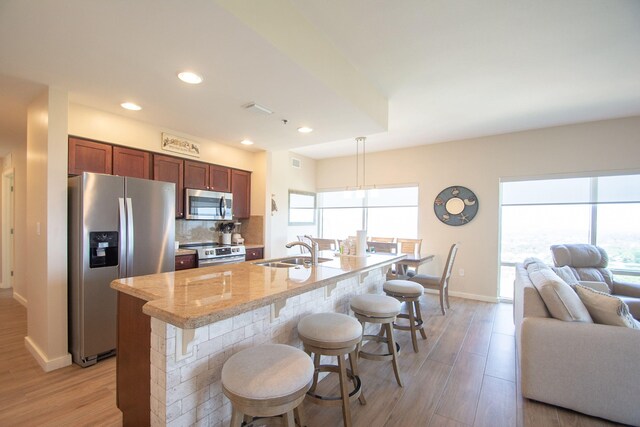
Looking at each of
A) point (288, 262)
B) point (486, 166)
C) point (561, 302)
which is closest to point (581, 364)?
point (561, 302)

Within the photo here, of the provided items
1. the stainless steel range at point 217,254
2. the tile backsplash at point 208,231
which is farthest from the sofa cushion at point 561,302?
the tile backsplash at point 208,231

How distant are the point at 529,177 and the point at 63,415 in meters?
5.94

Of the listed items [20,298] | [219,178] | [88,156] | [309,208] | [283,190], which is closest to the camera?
[88,156]

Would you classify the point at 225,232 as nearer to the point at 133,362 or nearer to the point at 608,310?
the point at 133,362

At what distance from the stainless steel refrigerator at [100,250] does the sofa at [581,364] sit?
11.6ft

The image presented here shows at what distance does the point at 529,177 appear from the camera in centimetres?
452

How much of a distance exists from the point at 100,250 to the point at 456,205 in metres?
5.00

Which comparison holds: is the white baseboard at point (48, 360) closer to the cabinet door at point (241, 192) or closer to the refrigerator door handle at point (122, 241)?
the refrigerator door handle at point (122, 241)

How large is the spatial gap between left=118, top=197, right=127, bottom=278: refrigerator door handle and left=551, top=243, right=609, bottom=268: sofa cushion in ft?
16.6

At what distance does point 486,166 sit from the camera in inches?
188

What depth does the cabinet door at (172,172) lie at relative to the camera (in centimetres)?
361

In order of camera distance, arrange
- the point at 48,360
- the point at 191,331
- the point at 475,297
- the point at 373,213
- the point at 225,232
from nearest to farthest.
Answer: the point at 191,331, the point at 48,360, the point at 225,232, the point at 475,297, the point at 373,213

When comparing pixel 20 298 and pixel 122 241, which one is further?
pixel 20 298

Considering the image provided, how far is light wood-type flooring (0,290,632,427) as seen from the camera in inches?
75.7
